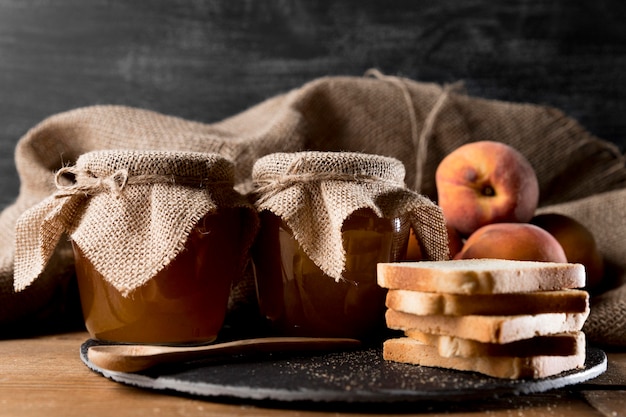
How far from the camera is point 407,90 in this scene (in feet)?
4.89

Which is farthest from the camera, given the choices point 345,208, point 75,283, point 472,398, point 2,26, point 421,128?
point 2,26

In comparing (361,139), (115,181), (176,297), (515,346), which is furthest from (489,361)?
(361,139)

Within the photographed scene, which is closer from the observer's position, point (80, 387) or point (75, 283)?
point (80, 387)

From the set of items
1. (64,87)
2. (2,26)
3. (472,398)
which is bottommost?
(472,398)

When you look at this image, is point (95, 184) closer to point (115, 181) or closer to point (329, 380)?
point (115, 181)

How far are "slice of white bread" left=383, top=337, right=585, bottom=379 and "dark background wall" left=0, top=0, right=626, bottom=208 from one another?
0.98m

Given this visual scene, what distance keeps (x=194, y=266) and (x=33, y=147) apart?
0.58 m

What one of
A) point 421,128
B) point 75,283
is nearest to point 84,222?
point 75,283

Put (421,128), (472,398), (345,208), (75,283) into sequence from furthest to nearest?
(421,128)
(75,283)
(345,208)
(472,398)

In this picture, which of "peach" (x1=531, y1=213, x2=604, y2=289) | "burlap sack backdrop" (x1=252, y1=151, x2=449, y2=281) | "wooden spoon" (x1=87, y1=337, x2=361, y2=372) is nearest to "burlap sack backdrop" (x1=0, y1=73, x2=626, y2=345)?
"peach" (x1=531, y1=213, x2=604, y2=289)

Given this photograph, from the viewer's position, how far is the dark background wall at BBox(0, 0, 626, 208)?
5.42 ft

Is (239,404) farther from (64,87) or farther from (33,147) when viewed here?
(64,87)

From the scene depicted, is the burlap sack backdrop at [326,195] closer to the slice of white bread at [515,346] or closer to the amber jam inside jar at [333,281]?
the amber jam inside jar at [333,281]

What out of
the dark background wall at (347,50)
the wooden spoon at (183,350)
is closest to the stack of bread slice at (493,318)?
the wooden spoon at (183,350)
